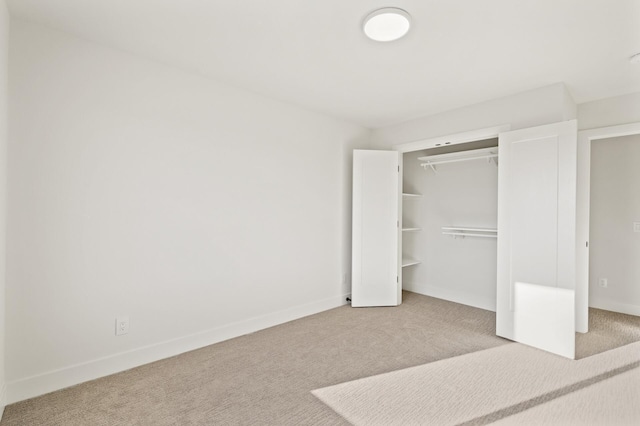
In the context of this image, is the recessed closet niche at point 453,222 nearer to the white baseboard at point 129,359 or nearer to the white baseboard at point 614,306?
the white baseboard at point 614,306

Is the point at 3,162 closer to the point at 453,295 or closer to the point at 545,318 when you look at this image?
the point at 545,318

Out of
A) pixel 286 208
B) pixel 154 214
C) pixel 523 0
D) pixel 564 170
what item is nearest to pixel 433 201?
pixel 564 170

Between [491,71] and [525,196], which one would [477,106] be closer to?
[491,71]

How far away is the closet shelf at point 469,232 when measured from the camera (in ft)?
12.8

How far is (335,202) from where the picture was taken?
4004 millimetres

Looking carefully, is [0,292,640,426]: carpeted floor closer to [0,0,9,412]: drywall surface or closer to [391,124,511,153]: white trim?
[0,0,9,412]: drywall surface

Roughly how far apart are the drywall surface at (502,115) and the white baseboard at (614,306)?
2.36m

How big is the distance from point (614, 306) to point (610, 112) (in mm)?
2337

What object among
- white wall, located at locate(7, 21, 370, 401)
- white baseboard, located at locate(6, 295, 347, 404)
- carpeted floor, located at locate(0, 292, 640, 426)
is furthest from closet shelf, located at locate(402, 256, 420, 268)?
white baseboard, located at locate(6, 295, 347, 404)

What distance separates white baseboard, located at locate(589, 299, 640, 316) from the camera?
362 cm

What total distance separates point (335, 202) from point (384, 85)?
5.14 ft

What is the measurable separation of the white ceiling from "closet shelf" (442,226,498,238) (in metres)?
1.69

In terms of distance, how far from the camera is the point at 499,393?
2.07 m

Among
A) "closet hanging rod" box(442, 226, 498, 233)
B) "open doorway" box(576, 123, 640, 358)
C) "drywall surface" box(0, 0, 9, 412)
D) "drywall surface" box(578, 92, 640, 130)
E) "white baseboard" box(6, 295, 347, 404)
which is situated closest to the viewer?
"drywall surface" box(0, 0, 9, 412)
